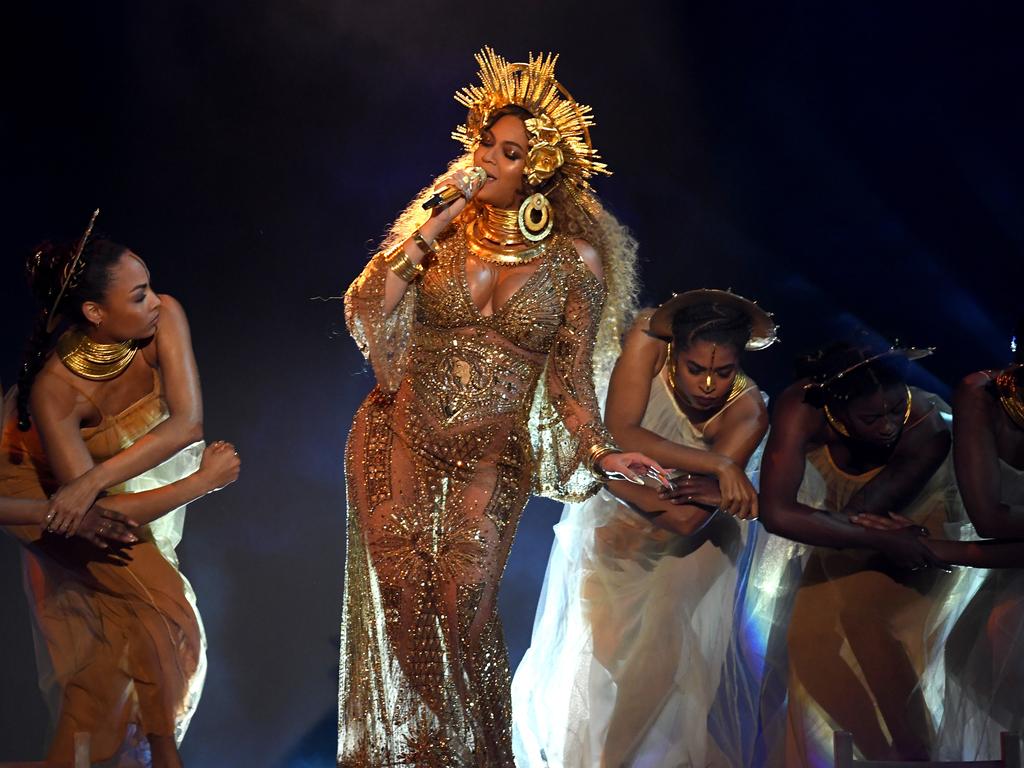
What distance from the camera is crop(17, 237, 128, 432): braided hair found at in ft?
14.3

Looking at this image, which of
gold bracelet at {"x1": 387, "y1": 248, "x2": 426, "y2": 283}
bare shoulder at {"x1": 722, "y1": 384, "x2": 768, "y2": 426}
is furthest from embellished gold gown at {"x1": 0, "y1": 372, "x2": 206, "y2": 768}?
bare shoulder at {"x1": 722, "y1": 384, "x2": 768, "y2": 426}

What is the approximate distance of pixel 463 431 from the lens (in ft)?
14.3

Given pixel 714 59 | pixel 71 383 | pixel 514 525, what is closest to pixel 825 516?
pixel 514 525

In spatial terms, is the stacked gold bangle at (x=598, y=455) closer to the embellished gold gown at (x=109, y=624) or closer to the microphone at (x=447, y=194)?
the microphone at (x=447, y=194)

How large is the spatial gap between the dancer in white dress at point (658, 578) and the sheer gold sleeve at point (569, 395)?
37cm

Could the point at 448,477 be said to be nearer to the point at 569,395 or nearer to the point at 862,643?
the point at 569,395

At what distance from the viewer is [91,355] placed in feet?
14.6

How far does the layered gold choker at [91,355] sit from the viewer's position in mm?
4457

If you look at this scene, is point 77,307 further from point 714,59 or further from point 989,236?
point 989,236

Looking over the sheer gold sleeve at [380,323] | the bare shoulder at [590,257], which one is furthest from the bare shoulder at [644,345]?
the sheer gold sleeve at [380,323]

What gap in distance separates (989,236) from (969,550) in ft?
4.89

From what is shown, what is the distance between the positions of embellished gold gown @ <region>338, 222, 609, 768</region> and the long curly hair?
14 cm

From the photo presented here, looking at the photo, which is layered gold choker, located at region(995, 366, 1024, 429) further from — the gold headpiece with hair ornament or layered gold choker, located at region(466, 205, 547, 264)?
the gold headpiece with hair ornament

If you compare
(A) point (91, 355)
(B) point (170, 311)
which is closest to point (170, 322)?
(B) point (170, 311)
